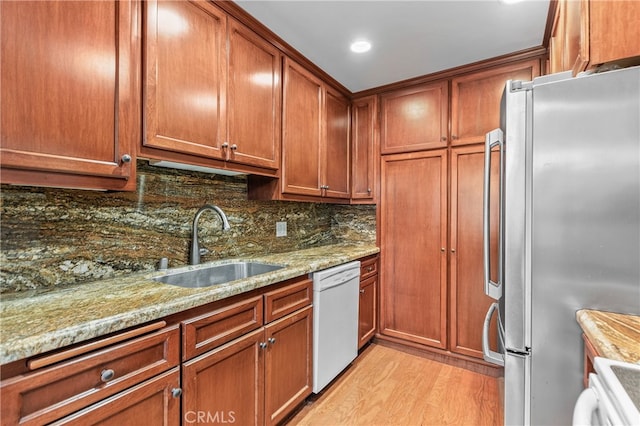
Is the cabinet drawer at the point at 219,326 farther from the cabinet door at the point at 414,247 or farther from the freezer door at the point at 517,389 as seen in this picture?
the cabinet door at the point at 414,247

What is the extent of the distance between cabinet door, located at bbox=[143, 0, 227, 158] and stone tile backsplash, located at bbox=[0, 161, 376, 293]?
37cm

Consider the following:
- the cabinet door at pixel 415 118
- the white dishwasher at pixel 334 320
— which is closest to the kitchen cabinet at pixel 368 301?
the white dishwasher at pixel 334 320

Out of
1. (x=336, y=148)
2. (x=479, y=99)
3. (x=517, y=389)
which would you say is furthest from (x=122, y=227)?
(x=479, y=99)

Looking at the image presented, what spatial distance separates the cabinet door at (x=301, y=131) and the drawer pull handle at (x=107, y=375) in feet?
4.62

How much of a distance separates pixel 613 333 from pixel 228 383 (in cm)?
140

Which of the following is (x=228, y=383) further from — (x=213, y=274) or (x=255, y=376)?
(x=213, y=274)

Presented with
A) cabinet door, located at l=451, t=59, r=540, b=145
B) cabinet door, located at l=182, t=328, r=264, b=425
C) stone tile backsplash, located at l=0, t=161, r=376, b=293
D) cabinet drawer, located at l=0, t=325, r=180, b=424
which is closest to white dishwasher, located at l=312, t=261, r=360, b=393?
cabinet door, located at l=182, t=328, r=264, b=425

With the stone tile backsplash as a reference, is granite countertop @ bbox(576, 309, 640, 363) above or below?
below

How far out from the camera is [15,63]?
942 mm

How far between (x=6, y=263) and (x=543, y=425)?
6.98 feet

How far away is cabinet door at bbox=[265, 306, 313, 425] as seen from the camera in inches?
61.5

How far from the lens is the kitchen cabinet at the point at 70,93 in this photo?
944 millimetres

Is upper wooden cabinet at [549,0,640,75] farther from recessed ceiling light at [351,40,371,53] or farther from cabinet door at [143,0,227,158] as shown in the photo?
cabinet door at [143,0,227,158]

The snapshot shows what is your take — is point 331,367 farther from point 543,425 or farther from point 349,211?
point 349,211
